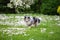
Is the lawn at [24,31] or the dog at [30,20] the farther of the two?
the dog at [30,20]

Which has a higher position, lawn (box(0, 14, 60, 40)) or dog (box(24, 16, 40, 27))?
dog (box(24, 16, 40, 27))

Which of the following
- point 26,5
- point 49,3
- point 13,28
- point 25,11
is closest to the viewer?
point 13,28

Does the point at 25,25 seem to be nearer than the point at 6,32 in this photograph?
No

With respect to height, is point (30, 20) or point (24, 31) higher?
point (30, 20)

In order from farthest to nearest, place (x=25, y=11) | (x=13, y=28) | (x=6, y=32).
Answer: (x=25, y=11) < (x=13, y=28) < (x=6, y=32)

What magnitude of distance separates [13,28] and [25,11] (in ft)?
17.9

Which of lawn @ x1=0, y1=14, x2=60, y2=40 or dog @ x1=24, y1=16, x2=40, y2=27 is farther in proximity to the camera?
dog @ x1=24, y1=16, x2=40, y2=27

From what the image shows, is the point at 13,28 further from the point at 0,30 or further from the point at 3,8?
the point at 3,8

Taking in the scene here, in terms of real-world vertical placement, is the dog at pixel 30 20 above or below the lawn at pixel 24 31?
above

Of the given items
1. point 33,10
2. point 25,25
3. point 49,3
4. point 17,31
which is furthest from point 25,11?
point 17,31

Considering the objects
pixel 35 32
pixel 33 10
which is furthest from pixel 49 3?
pixel 35 32

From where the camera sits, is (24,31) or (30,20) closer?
(24,31)

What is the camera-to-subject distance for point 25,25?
1375cm

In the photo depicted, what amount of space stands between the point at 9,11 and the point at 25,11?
1.26m
